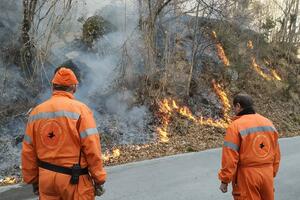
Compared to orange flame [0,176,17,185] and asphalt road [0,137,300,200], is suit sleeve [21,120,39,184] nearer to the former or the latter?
asphalt road [0,137,300,200]

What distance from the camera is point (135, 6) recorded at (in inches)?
717

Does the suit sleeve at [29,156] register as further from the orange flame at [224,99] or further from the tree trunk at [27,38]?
the orange flame at [224,99]

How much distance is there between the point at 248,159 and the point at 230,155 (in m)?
0.21

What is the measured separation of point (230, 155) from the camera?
204 inches

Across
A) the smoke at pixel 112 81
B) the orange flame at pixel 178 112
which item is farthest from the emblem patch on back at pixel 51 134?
the orange flame at pixel 178 112

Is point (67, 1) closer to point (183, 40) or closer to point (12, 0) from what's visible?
point (12, 0)

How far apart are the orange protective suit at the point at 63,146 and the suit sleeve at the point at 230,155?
149 centimetres

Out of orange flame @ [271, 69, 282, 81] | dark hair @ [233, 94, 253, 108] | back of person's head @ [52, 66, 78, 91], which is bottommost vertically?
orange flame @ [271, 69, 282, 81]

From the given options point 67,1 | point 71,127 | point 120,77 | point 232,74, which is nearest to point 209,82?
point 232,74

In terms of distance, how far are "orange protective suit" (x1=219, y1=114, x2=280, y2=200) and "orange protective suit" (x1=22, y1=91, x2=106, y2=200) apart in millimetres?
1545

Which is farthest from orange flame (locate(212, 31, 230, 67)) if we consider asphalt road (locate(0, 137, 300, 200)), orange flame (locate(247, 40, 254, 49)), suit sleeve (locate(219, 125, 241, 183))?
suit sleeve (locate(219, 125, 241, 183))

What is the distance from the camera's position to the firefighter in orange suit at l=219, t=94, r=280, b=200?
5180 millimetres

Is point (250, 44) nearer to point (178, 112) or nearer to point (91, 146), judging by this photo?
point (178, 112)

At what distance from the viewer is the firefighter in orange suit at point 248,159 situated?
5.18m
